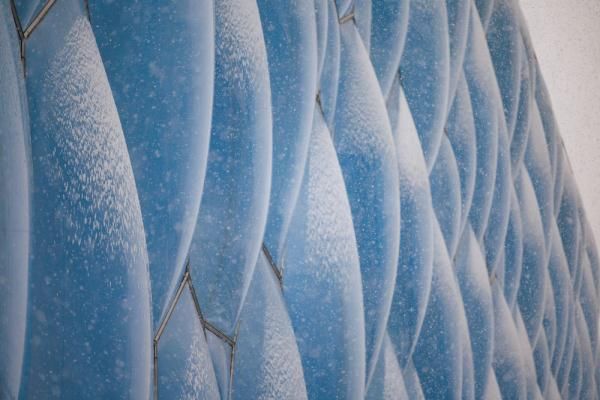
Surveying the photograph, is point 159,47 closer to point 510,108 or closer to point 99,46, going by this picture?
point 99,46

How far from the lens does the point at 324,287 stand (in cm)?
19

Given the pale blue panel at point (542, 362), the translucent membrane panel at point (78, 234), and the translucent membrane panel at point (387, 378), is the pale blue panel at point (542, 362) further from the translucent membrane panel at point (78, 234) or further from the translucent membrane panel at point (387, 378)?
the translucent membrane panel at point (78, 234)

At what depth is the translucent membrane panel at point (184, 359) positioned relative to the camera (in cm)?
16

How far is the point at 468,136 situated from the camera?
28 cm

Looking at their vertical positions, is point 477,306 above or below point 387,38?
below

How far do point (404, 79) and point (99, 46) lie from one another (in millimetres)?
153

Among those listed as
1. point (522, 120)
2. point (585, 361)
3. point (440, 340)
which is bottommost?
point (585, 361)

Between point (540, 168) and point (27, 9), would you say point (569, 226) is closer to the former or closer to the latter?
point (540, 168)

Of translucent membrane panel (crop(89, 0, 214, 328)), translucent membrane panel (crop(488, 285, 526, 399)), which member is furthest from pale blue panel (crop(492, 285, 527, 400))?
translucent membrane panel (crop(89, 0, 214, 328))

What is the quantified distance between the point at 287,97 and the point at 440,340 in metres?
0.14

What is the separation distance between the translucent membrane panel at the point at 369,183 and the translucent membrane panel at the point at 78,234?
10 centimetres

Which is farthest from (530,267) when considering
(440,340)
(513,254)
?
(440,340)

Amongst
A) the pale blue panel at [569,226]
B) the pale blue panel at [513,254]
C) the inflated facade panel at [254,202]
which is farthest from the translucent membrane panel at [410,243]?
the pale blue panel at [569,226]

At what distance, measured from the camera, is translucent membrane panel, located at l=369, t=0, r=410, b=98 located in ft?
0.78
